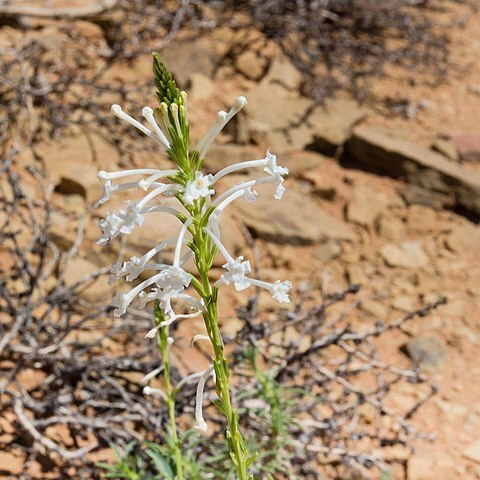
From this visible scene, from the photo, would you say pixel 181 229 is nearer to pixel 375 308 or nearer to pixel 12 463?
pixel 12 463

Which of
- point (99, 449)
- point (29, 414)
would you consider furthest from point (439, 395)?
point (29, 414)

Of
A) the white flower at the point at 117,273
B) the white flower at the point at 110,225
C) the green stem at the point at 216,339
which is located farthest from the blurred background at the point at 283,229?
the white flower at the point at 110,225

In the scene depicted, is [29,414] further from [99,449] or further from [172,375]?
[172,375]

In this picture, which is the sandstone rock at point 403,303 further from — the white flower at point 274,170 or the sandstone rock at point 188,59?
the white flower at point 274,170

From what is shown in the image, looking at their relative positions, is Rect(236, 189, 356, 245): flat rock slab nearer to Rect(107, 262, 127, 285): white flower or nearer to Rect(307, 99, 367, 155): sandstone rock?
Rect(307, 99, 367, 155): sandstone rock

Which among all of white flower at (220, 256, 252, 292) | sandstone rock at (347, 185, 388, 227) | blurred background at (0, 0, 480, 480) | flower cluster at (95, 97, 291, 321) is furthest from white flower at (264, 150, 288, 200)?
sandstone rock at (347, 185, 388, 227)

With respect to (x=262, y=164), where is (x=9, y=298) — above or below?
below

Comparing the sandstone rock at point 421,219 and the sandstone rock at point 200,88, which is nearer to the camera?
the sandstone rock at point 421,219
